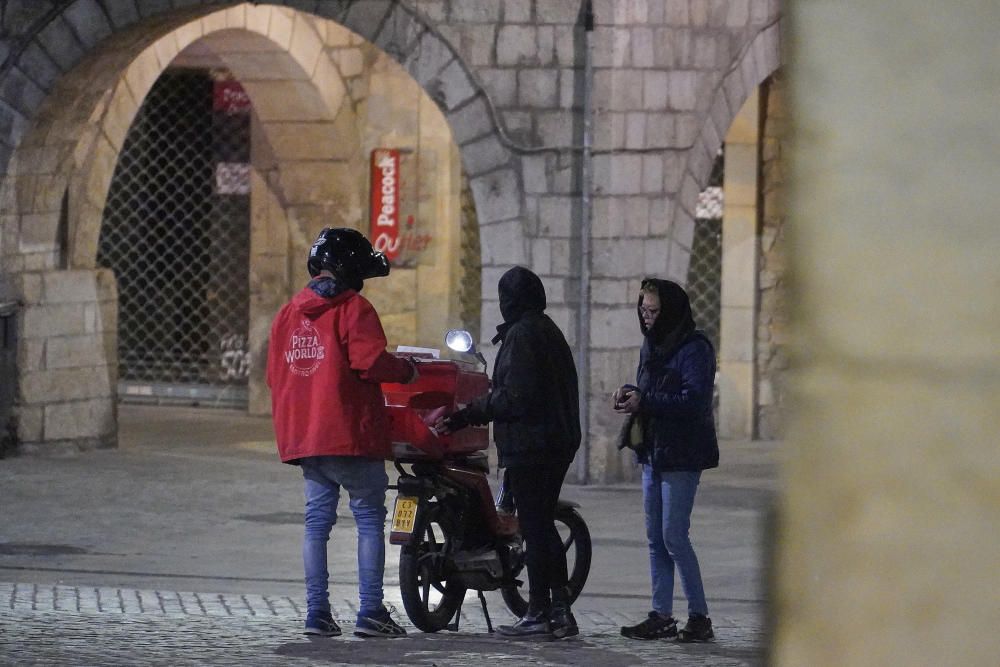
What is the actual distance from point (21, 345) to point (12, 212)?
3.07 ft

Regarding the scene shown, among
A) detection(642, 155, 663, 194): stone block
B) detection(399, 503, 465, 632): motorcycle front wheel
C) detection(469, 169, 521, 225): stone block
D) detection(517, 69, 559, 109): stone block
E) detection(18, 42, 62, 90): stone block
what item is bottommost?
detection(399, 503, 465, 632): motorcycle front wheel

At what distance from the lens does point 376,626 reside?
21.8 ft

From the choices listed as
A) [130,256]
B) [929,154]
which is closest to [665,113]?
[130,256]

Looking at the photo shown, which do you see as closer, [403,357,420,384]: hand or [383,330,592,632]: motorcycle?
[403,357,420,384]: hand

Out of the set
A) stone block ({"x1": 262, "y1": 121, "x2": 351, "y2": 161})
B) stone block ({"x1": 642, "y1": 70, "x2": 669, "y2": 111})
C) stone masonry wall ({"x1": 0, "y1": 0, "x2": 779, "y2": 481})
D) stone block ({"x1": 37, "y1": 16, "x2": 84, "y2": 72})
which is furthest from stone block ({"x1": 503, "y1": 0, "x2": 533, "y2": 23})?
stone block ({"x1": 262, "y1": 121, "x2": 351, "y2": 161})

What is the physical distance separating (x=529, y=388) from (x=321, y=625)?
112 centimetres

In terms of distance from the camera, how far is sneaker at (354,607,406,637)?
21.7ft

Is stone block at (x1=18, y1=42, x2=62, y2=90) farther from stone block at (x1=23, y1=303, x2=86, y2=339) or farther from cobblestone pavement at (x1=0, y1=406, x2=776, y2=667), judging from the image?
cobblestone pavement at (x1=0, y1=406, x2=776, y2=667)

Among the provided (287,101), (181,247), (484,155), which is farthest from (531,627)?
(181,247)

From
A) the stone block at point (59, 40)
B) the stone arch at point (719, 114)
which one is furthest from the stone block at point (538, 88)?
the stone block at point (59, 40)

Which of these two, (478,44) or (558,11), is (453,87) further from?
(558,11)

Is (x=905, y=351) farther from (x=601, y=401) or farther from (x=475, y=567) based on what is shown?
(x=601, y=401)

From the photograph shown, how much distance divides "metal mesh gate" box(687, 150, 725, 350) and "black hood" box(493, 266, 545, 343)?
870 centimetres

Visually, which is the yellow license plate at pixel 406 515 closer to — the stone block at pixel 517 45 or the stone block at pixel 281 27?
the stone block at pixel 517 45
